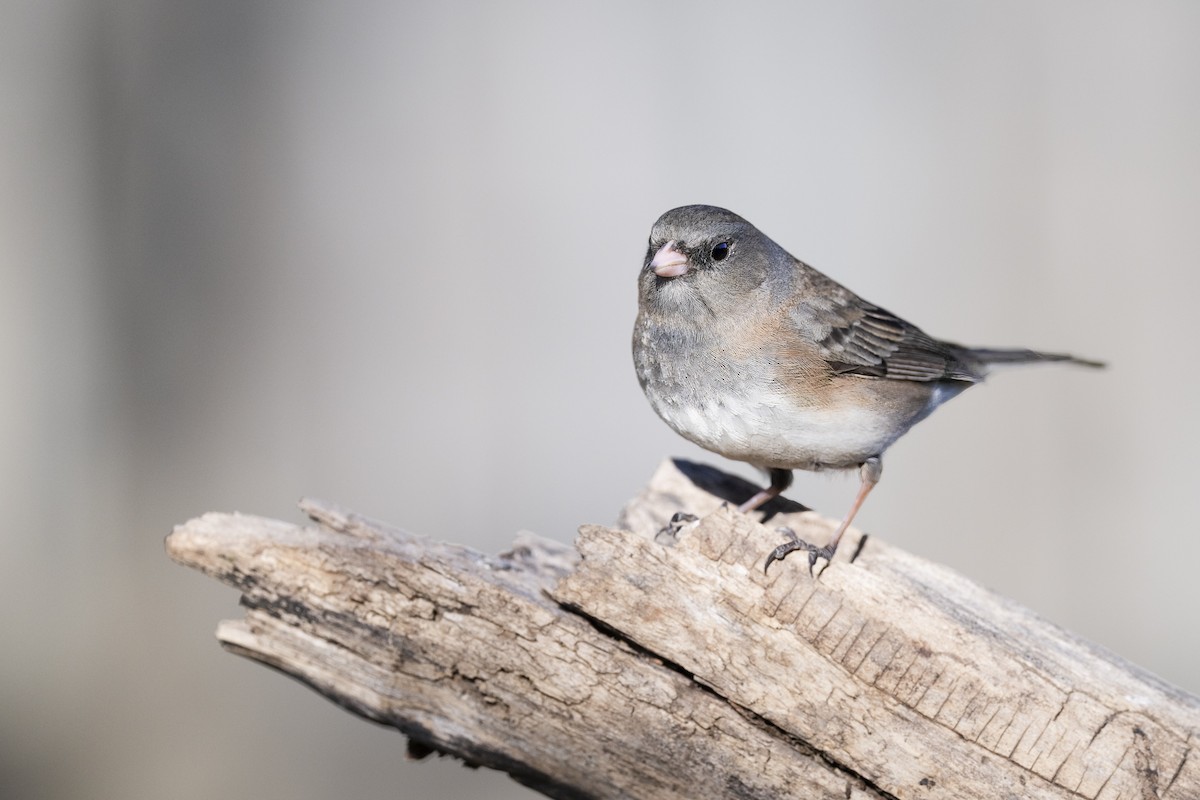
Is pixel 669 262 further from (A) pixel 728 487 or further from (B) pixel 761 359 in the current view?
(A) pixel 728 487

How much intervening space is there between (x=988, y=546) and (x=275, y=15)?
3.78 meters

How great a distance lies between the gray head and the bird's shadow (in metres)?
0.64

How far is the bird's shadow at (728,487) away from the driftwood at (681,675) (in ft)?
2.80

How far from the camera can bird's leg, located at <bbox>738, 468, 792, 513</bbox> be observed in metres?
3.25

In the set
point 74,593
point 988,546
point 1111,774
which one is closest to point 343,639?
point 1111,774

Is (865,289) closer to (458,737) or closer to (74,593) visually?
(458,737)

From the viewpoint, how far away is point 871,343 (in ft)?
10.2

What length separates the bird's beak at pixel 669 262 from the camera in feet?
9.45

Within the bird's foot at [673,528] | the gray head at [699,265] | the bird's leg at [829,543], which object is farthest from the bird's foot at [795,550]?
the gray head at [699,265]

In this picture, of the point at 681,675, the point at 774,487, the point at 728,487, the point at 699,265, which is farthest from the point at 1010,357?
the point at 681,675

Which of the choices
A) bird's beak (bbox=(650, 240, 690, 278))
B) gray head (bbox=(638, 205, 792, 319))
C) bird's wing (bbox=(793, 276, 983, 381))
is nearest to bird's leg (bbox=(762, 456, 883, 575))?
bird's wing (bbox=(793, 276, 983, 381))

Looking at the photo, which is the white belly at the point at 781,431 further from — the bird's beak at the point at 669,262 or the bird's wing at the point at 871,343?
the bird's beak at the point at 669,262

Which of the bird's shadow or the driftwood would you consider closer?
the driftwood

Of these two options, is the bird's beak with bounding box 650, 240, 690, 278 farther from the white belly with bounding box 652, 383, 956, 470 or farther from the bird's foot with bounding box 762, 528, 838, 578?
the bird's foot with bounding box 762, 528, 838, 578
